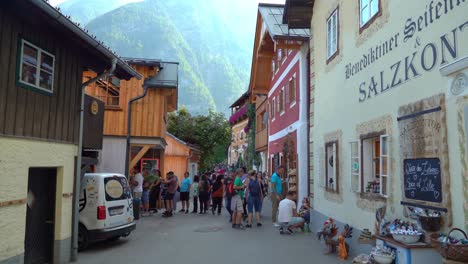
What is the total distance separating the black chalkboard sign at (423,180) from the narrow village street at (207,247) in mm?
2601

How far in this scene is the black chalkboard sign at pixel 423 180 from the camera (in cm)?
573

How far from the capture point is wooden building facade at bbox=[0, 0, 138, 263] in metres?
6.18

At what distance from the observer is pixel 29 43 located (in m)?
6.75

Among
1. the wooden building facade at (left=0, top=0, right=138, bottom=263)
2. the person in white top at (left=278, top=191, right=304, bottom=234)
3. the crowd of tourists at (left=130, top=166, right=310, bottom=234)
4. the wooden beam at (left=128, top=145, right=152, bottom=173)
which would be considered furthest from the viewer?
the wooden beam at (left=128, top=145, right=152, bottom=173)

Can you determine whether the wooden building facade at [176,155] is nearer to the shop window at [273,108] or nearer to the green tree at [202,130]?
the green tree at [202,130]

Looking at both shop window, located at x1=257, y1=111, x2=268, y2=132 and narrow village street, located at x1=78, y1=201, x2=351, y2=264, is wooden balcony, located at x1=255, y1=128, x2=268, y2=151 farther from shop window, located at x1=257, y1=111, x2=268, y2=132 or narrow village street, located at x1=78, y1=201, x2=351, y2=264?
narrow village street, located at x1=78, y1=201, x2=351, y2=264

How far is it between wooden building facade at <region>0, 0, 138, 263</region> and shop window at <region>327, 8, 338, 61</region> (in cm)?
503

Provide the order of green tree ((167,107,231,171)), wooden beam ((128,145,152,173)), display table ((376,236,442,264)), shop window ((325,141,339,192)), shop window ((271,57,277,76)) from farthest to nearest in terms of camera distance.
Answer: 1. green tree ((167,107,231,171))
2. shop window ((271,57,277,76))
3. wooden beam ((128,145,152,173))
4. shop window ((325,141,339,192))
5. display table ((376,236,442,264))

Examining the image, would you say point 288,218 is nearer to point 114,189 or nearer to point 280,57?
point 114,189

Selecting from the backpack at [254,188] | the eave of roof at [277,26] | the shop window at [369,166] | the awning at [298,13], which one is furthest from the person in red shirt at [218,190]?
the shop window at [369,166]

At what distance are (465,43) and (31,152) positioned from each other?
6531mm

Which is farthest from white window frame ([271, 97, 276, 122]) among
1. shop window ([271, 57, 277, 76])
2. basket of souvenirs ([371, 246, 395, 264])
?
basket of souvenirs ([371, 246, 395, 264])

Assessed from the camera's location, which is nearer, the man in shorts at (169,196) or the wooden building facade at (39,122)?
the wooden building facade at (39,122)

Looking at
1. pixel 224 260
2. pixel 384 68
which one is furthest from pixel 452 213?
pixel 224 260
